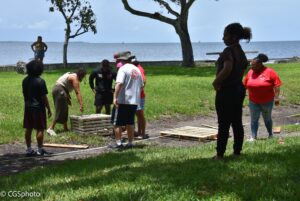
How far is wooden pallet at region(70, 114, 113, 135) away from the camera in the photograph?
12.8 meters

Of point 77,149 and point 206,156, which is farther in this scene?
point 77,149

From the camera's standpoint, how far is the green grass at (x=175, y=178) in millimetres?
5770

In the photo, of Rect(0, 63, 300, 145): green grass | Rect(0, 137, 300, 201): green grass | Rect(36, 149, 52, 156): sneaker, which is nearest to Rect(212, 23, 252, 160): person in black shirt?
Rect(0, 137, 300, 201): green grass

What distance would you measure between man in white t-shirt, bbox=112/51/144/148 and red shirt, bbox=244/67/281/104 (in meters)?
2.15

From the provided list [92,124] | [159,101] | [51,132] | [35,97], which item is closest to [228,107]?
[35,97]

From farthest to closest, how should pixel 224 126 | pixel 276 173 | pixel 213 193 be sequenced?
pixel 224 126
pixel 276 173
pixel 213 193

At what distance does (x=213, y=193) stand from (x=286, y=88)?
1689cm

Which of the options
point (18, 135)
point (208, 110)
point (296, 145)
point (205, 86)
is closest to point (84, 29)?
point (205, 86)

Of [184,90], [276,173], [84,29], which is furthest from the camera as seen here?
[84,29]

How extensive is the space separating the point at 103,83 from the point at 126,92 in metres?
3.00

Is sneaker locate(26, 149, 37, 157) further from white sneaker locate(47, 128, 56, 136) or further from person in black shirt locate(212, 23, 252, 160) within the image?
person in black shirt locate(212, 23, 252, 160)

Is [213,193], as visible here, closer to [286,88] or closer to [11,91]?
[11,91]

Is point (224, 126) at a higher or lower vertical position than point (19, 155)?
higher

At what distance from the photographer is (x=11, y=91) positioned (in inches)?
729
